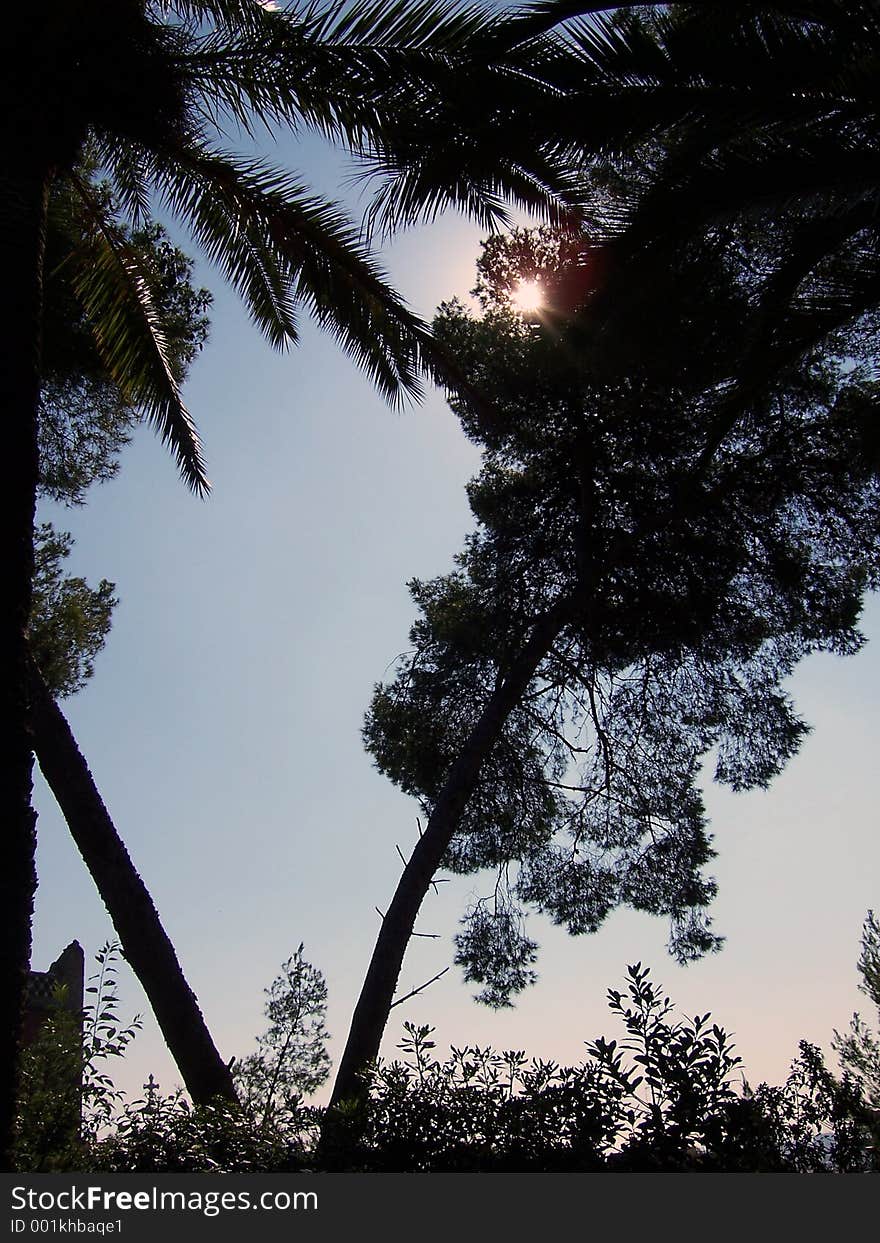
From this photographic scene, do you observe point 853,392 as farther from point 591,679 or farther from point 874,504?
point 591,679

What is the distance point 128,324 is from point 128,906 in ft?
13.9

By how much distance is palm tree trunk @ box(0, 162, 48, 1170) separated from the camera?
3.84 metres

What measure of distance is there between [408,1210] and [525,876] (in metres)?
7.99

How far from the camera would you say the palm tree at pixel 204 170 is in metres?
4.42

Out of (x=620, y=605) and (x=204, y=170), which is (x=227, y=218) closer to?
(x=204, y=170)

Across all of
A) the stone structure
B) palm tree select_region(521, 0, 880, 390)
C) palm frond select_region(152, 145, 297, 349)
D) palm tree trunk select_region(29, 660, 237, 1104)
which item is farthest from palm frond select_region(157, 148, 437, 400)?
the stone structure

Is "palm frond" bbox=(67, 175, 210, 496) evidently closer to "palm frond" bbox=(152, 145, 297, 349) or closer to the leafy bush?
"palm frond" bbox=(152, 145, 297, 349)

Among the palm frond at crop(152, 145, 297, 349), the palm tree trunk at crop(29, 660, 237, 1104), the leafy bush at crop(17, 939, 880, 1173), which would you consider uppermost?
the palm frond at crop(152, 145, 297, 349)

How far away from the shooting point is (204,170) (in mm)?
6352

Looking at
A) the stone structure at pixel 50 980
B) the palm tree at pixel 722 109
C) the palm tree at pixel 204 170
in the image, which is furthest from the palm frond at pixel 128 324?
the stone structure at pixel 50 980

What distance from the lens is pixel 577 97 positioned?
5.53 meters

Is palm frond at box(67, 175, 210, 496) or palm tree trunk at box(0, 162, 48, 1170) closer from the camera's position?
palm tree trunk at box(0, 162, 48, 1170)

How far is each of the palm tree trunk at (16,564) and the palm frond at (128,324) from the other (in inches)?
60.8

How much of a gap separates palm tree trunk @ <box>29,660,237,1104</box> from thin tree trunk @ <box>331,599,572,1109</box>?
39.7 inches
